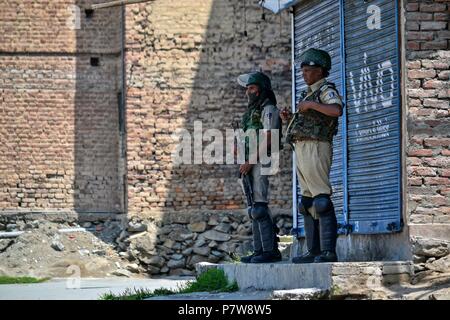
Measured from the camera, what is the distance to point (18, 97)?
22.5m

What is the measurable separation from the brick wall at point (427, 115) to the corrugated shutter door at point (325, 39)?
1.58 m

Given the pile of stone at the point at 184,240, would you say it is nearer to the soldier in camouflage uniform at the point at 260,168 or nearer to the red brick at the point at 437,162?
the soldier in camouflage uniform at the point at 260,168

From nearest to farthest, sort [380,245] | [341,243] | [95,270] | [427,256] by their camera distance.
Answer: [427,256] → [380,245] → [341,243] → [95,270]

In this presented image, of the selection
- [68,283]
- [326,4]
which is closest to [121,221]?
[68,283]

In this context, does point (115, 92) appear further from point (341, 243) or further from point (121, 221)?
point (341, 243)

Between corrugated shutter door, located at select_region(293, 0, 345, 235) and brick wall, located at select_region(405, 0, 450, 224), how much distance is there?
1579 mm

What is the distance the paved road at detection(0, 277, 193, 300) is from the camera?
14172 millimetres

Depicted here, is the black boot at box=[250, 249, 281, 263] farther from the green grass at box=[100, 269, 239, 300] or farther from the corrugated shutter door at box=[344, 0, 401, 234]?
the corrugated shutter door at box=[344, 0, 401, 234]

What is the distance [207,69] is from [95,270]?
4.28 metres

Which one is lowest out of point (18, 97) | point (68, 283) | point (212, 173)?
point (68, 283)

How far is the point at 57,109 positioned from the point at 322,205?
13177 mm

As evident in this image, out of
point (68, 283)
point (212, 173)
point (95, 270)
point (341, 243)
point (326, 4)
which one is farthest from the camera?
point (212, 173)

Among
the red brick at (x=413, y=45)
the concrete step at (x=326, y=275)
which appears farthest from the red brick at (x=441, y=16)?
the concrete step at (x=326, y=275)

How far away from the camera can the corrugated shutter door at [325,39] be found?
1216cm
